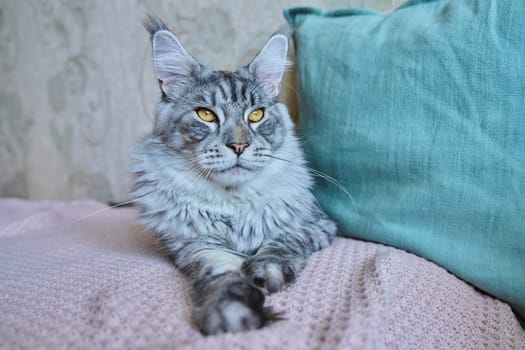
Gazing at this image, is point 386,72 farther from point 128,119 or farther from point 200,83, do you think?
point 128,119

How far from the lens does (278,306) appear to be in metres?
0.59

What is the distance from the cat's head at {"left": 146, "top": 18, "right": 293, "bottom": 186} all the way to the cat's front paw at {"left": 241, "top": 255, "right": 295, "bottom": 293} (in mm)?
208

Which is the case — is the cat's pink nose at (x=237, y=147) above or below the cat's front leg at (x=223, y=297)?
above

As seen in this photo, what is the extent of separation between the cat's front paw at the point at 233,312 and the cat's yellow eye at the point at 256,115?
46 cm

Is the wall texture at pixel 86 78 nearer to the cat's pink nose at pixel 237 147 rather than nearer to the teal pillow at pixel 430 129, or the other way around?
the teal pillow at pixel 430 129

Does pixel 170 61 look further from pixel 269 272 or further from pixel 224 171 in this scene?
pixel 269 272

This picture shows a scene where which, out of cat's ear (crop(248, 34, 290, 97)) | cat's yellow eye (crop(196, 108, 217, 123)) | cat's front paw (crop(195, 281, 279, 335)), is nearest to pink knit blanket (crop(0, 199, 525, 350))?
cat's front paw (crop(195, 281, 279, 335))

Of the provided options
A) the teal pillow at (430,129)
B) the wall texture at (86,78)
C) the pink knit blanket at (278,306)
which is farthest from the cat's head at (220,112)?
the wall texture at (86,78)

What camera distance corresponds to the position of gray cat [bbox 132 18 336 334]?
2.71ft

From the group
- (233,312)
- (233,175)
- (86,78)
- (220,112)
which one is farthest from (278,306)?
(86,78)

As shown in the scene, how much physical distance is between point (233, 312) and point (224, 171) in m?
0.36

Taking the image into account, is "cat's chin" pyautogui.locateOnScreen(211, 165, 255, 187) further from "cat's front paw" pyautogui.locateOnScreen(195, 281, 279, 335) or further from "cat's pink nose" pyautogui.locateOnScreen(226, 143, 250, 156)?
"cat's front paw" pyautogui.locateOnScreen(195, 281, 279, 335)

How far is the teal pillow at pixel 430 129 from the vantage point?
73 cm

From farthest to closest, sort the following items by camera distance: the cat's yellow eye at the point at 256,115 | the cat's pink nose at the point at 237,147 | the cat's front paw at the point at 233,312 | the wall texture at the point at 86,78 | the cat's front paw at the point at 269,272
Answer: the wall texture at the point at 86,78 < the cat's yellow eye at the point at 256,115 < the cat's pink nose at the point at 237,147 < the cat's front paw at the point at 269,272 < the cat's front paw at the point at 233,312
